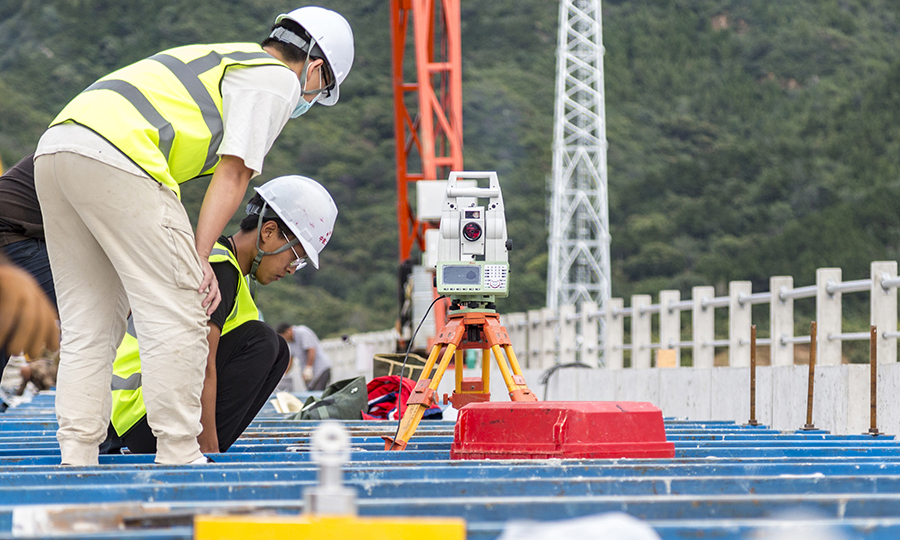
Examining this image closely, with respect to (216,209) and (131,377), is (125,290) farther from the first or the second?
(131,377)

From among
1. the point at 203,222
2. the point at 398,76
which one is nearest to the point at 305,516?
the point at 203,222

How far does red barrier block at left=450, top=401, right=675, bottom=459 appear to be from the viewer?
3061 mm

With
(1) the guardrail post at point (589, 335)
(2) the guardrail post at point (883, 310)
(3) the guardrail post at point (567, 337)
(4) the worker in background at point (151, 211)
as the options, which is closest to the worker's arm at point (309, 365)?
(3) the guardrail post at point (567, 337)

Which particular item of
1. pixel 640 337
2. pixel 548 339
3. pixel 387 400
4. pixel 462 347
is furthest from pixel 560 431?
pixel 548 339

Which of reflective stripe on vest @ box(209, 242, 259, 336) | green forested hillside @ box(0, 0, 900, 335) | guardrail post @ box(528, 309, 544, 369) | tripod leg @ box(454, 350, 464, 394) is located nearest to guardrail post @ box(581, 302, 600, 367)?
guardrail post @ box(528, 309, 544, 369)

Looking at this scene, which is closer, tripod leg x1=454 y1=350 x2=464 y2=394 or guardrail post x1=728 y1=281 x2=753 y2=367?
tripod leg x1=454 y1=350 x2=464 y2=394

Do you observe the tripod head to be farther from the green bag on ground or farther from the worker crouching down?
the worker crouching down

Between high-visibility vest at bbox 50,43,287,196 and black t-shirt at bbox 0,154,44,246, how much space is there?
730 millimetres

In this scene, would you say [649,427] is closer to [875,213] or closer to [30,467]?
[30,467]

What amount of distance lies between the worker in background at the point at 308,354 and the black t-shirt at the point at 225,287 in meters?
11.1

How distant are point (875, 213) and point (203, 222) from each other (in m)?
40.3

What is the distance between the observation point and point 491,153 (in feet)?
173

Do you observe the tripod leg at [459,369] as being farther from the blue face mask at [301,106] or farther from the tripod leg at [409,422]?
the blue face mask at [301,106]

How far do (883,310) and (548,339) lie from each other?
678 centimetres
